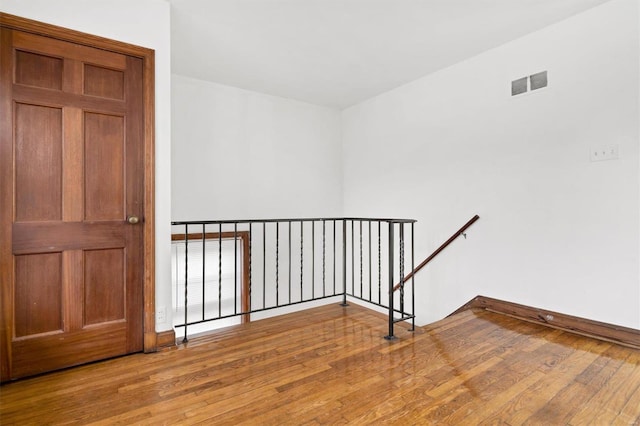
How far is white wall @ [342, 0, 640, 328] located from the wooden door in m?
2.93

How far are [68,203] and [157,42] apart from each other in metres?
1.29

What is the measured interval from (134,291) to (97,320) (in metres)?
0.28

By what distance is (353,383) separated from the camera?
6.33ft

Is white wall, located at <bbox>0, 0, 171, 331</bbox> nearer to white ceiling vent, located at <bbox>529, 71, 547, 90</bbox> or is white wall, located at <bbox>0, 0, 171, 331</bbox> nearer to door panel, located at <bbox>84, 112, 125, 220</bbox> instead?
door panel, located at <bbox>84, 112, 125, 220</bbox>

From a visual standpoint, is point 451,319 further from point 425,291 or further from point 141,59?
point 141,59

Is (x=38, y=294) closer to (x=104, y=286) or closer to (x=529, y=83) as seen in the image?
(x=104, y=286)

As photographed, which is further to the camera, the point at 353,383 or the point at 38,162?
the point at 38,162

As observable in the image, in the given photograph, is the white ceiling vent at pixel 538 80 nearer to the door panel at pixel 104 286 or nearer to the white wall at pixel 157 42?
the white wall at pixel 157 42

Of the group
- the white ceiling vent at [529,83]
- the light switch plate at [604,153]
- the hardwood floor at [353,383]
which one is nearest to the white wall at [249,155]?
the hardwood floor at [353,383]

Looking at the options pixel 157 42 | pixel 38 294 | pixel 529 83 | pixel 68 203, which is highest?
pixel 157 42

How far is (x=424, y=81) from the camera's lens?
3875mm

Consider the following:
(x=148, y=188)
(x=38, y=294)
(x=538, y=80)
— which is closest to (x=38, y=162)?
(x=148, y=188)

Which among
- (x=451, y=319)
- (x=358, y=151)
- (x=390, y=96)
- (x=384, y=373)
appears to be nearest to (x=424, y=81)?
(x=390, y=96)

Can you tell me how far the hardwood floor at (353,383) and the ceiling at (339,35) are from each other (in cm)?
253
